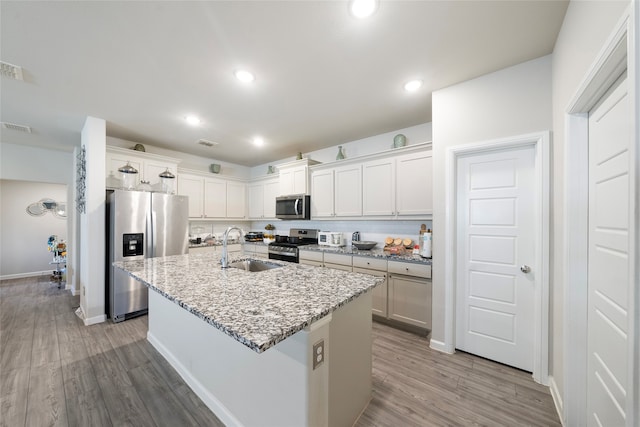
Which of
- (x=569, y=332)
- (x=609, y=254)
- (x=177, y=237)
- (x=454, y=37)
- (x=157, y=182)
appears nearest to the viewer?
(x=609, y=254)

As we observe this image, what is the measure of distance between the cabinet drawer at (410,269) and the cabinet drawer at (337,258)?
1.99 ft

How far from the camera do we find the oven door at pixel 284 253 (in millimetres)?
3908

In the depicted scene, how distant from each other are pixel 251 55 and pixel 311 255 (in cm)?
264

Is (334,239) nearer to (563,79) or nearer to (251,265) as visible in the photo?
(251,265)

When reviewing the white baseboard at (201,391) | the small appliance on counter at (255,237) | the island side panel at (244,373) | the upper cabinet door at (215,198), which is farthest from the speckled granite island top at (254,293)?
the small appliance on counter at (255,237)

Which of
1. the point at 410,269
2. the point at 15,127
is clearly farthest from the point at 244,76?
the point at 15,127

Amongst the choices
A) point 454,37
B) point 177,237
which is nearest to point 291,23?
point 454,37

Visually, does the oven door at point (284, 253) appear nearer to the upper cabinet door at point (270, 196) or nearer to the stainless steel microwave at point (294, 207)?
the stainless steel microwave at point (294, 207)

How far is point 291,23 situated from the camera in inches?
62.7

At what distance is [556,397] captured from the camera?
1.68 metres

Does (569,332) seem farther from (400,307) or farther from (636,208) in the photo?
(400,307)

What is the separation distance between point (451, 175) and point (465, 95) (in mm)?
749

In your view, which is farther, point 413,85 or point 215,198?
point 215,198

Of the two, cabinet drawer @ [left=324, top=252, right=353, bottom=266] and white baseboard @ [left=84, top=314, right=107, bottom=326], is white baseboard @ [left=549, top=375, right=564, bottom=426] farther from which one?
white baseboard @ [left=84, top=314, right=107, bottom=326]
